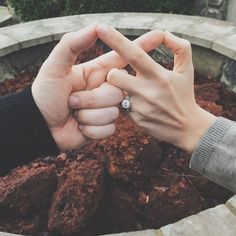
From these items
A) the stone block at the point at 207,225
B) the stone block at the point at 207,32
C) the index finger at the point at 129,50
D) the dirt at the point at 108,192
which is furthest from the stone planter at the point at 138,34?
the index finger at the point at 129,50

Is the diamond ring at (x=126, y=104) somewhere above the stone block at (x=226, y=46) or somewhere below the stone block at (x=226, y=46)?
above

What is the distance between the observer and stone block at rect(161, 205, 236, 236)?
1.76 m

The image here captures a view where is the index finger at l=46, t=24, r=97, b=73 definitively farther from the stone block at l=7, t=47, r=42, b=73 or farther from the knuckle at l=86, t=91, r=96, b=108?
the stone block at l=7, t=47, r=42, b=73

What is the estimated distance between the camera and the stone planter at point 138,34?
2.97 metres

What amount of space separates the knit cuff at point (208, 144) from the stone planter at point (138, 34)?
4.54 feet

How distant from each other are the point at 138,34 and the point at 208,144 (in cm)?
185

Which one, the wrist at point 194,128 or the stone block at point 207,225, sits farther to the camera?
the stone block at point 207,225

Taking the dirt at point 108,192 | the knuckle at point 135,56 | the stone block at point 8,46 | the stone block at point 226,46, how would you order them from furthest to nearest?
the stone block at point 8,46 < the stone block at point 226,46 < the dirt at point 108,192 < the knuckle at point 135,56

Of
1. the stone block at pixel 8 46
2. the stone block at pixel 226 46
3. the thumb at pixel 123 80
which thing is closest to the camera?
the thumb at pixel 123 80

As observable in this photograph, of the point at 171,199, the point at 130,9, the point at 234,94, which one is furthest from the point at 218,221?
the point at 130,9

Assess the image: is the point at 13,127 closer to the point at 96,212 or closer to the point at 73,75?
the point at 73,75

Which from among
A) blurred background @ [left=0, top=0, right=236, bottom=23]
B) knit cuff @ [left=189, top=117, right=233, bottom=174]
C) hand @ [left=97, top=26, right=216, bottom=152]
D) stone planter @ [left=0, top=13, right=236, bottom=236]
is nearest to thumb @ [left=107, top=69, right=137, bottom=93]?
hand @ [left=97, top=26, right=216, bottom=152]

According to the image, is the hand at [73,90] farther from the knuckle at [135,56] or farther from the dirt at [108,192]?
the dirt at [108,192]

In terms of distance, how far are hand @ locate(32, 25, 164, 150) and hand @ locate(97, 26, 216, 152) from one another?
4.0 inches
